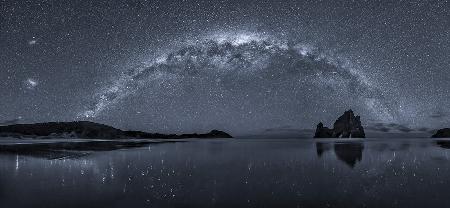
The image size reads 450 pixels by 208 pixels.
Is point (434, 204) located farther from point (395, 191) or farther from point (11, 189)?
point (11, 189)

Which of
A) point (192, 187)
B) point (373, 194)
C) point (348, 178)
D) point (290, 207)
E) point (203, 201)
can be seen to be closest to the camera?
point (290, 207)

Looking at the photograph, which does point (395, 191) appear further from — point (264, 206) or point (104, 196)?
point (104, 196)

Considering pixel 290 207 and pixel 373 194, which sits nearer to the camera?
pixel 290 207

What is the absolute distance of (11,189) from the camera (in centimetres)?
1511

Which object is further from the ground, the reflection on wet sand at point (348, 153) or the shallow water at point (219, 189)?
the shallow water at point (219, 189)

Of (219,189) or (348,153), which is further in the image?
(348,153)

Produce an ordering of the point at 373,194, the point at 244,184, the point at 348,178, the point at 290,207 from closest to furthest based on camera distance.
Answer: the point at 290,207 → the point at 373,194 → the point at 244,184 → the point at 348,178

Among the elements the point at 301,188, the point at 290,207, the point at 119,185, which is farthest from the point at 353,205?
the point at 119,185

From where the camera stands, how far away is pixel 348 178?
20.4m

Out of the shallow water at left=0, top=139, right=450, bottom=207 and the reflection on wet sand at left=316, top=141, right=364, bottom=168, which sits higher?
the shallow water at left=0, top=139, right=450, bottom=207

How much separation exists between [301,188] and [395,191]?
4.42 meters

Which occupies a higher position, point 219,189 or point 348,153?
point 219,189

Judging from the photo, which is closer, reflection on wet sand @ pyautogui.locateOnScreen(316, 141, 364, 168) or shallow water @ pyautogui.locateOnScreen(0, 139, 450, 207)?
shallow water @ pyautogui.locateOnScreen(0, 139, 450, 207)

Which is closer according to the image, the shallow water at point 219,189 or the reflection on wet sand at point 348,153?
the shallow water at point 219,189
